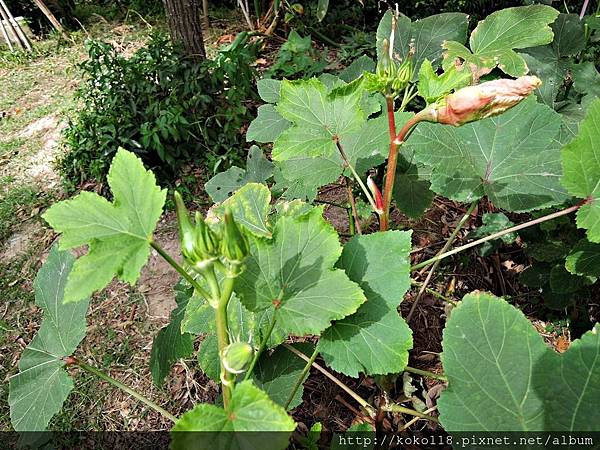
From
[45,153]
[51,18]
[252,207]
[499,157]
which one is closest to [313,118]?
[252,207]

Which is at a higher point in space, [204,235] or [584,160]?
[204,235]

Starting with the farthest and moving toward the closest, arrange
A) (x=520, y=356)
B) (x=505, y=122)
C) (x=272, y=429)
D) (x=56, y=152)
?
(x=56, y=152) → (x=505, y=122) → (x=520, y=356) → (x=272, y=429)

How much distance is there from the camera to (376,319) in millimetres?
950

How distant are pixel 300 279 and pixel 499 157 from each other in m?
0.66

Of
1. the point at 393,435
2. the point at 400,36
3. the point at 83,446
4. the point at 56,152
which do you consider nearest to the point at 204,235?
the point at 393,435

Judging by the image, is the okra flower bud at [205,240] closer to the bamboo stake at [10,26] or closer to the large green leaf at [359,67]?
the large green leaf at [359,67]

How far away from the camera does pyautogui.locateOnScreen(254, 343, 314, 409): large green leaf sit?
45.7 inches

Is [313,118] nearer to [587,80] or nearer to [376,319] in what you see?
[376,319]

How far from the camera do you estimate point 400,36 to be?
166 cm

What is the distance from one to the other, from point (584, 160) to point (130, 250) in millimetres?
857

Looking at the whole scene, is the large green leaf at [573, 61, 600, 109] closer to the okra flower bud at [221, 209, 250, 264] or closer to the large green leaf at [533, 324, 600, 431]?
the large green leaf at [533, 324, 600, 431]

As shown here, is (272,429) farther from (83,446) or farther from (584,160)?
(83,446)

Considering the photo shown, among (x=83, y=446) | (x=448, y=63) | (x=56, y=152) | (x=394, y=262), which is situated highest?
(x=448, y=63)

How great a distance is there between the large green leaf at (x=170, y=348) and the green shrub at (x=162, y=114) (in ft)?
5.08
